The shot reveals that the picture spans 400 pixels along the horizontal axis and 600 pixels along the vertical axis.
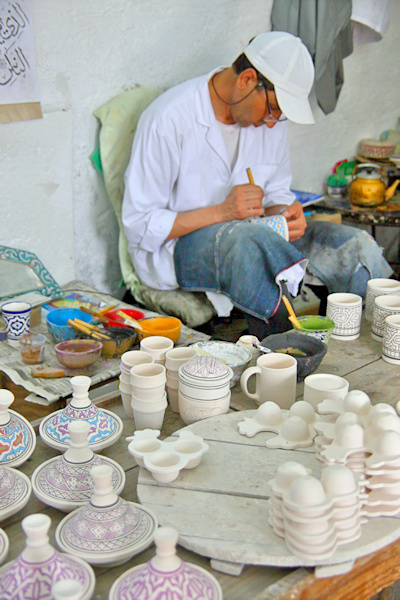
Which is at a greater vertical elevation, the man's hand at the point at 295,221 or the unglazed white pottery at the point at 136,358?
the man's hand at the point at 295,221

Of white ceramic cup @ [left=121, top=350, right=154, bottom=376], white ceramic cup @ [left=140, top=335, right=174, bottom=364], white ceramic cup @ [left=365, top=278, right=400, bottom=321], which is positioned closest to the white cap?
white ceramic cup @ [left=365, top=278, right=400, bottom=321]

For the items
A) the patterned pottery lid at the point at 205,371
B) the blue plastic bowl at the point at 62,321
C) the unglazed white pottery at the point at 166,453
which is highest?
the patterned pottery lid at the point at 205,371

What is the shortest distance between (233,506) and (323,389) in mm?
434

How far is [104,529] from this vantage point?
115 cm

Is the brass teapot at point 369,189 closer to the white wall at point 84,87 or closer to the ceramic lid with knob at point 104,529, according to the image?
the white wall at point 84,87

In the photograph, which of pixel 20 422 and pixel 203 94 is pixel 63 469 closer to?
pixel 20 422

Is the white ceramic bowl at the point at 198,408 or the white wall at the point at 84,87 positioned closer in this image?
the white ceramic bowl at the point at 198,408

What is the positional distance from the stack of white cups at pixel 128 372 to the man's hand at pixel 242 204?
1365 mm

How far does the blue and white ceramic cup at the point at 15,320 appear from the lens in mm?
2492

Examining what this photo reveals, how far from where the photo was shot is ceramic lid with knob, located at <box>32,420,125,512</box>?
4.17ft

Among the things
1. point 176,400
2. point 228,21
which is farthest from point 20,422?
point 228,21

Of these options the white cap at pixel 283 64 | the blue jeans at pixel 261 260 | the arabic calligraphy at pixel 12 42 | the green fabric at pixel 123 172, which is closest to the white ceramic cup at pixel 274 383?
the blue jeans at pixel 261 260

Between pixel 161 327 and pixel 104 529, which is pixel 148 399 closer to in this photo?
pixel 104 529

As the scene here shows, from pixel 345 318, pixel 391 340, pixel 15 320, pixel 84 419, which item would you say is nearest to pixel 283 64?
pixel 345 318
